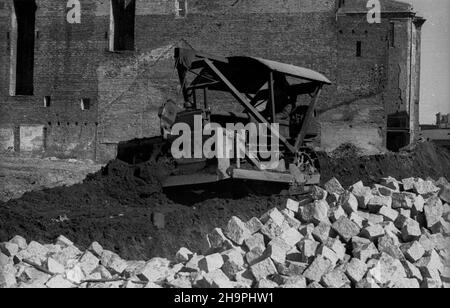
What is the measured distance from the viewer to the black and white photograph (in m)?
8.59

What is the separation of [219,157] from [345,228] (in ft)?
10.2

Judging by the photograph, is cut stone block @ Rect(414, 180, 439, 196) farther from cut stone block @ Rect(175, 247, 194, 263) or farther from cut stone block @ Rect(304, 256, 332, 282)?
cut stone block @ Rect(175, 247, 194, 263)

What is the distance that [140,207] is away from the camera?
12.0 meters

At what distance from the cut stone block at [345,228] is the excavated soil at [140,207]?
6.09 ft

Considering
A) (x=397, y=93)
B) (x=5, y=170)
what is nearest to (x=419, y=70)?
(x=397, y=93)

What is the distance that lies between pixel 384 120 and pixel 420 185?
45.1ft

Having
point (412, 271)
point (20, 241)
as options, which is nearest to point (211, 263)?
point (412, 271)

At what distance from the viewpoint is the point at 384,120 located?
24859 mm

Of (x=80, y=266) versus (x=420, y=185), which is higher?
(x=420, y=185)

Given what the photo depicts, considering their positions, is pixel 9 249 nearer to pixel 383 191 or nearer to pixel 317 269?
pixel 317 269

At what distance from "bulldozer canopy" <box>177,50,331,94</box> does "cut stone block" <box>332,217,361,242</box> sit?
3890mm

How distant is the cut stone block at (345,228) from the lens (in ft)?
30.7
